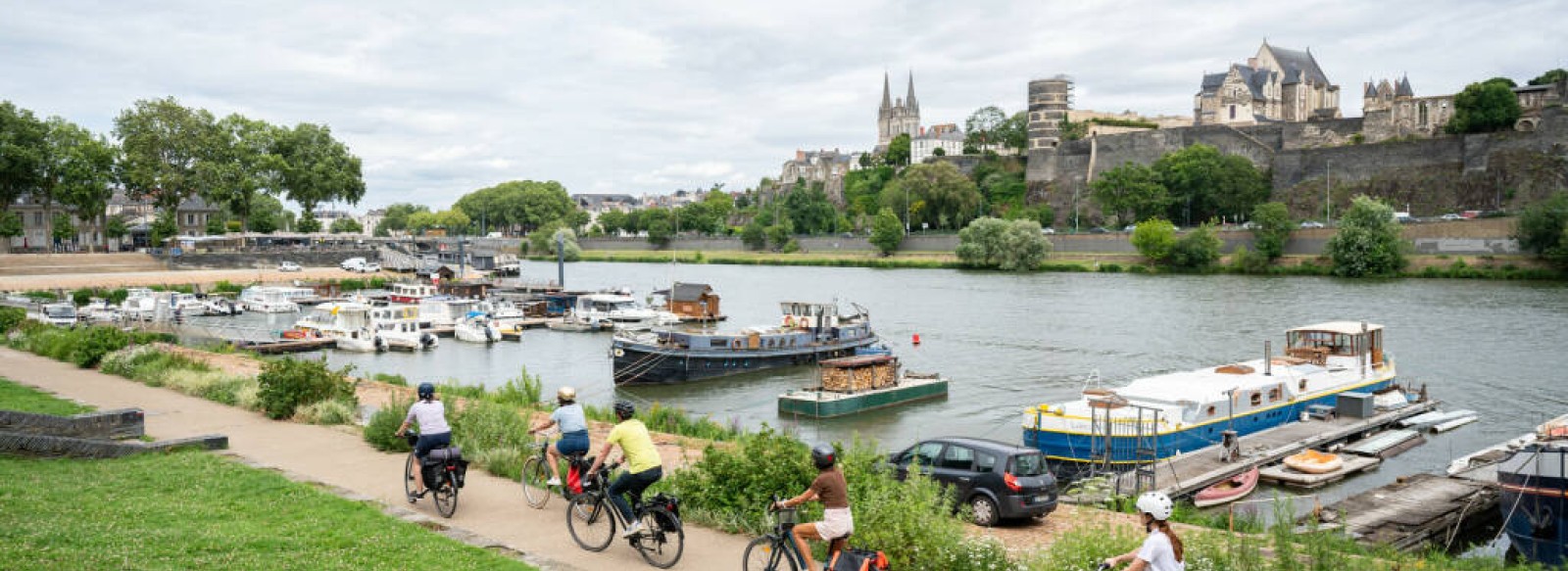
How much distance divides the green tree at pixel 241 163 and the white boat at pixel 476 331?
49625mm

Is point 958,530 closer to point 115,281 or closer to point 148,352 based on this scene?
point 148,352

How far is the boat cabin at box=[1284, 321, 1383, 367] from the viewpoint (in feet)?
94.0

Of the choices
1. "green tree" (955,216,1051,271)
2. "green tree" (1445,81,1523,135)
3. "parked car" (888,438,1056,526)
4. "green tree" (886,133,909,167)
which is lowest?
"parked car" (888,438,1056,526)

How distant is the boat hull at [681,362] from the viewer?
36.2 metres

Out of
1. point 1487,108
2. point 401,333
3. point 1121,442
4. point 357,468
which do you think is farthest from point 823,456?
point 1487,108

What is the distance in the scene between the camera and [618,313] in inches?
2260

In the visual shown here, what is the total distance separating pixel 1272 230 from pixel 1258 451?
6667 cm

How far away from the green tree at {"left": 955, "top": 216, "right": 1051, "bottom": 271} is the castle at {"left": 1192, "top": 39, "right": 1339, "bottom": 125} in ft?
135

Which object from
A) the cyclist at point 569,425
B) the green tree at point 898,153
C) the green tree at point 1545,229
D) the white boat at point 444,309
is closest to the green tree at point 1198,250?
the green tree at point 1545,229

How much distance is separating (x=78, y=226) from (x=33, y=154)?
103 ft

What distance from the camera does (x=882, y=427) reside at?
28266 mm

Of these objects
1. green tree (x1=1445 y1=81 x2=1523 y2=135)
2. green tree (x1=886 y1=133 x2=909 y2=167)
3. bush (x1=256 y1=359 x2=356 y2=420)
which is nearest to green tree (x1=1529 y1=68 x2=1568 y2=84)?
green tree (x1=1445 y1=81 x2=1523 y2=135)

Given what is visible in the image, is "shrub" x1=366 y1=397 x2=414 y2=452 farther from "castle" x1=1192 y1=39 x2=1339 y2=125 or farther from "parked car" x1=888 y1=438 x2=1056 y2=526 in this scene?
"castle" x1=1192 y1=39 x2=1339 y2=125

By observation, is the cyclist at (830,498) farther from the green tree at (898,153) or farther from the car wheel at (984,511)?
the green tree at (898,153)
